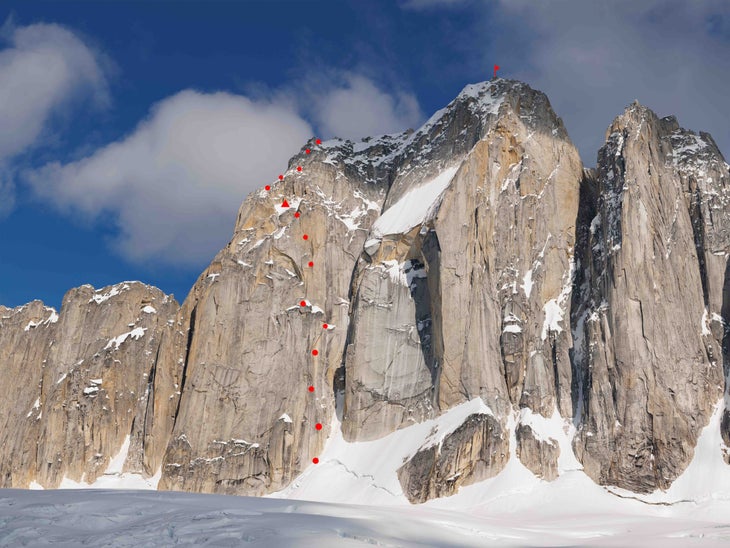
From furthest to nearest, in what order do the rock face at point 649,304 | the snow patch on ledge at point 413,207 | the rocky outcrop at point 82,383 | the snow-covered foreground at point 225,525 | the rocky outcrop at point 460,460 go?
the rocky outcrop at point 82,383 < the snow patch on ledge at point 413,207 < the rocky outcrop at point 460,460 < the rock face at point 649,304 < the snow-covered foreground at point 225,525

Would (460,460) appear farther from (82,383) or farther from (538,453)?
(82,383)

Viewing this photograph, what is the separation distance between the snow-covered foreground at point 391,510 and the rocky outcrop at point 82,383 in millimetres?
3055

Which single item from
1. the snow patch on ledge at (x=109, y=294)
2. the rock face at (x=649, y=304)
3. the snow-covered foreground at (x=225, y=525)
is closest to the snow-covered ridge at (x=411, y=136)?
the rock face at (x=649, y=304)

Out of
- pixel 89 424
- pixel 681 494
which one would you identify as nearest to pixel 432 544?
pixel 681 494

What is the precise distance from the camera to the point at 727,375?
183ft

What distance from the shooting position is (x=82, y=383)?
3268 inches

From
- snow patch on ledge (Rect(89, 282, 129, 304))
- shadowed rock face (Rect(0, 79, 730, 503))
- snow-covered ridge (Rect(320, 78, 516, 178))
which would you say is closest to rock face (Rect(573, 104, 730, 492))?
shadowed rock face (Rect(0, 79, 730, 503))

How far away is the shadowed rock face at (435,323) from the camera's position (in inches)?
2228

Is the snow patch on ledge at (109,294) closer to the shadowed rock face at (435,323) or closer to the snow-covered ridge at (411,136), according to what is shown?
the shadowed rock face at (435,323)

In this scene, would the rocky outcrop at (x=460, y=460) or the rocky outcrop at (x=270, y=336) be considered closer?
Result: the rocky outcrop at (x=460, y=460)

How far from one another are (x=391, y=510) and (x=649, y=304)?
33.8m

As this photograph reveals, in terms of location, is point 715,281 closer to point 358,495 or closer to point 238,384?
point 358,495

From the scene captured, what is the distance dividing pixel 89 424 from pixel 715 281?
59.7 metres

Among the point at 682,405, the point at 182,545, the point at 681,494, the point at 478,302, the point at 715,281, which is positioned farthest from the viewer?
the point at 478,302
